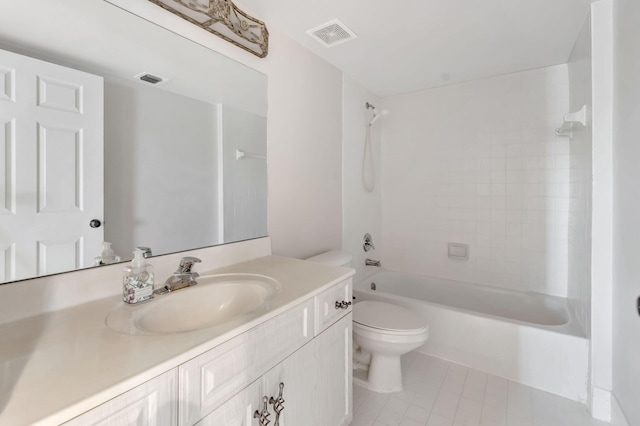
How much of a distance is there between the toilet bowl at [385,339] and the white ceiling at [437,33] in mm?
1780

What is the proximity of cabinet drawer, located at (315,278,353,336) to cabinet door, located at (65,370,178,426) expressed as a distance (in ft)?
1.83

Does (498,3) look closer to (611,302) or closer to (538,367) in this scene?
(611,302)

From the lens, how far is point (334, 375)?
118 centimetres

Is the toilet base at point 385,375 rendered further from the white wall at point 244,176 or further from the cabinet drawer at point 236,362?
the white wall at point 244,176

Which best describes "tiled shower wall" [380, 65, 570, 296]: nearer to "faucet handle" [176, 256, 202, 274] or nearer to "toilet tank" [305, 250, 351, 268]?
"toilet tank" [305, 250, 351, 268]

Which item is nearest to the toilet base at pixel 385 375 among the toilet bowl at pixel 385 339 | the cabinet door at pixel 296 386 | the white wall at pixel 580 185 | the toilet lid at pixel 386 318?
the toilet bowl at pixel 385 339

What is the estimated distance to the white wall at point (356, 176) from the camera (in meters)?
2.35

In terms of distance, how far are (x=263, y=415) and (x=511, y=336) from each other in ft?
5.53

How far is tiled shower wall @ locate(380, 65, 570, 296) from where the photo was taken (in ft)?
7.25

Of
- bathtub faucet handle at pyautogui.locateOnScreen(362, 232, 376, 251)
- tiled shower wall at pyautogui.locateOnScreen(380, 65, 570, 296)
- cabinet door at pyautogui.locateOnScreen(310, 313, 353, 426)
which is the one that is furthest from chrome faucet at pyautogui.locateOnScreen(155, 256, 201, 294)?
tiled shower wall at pyautogui.locateOnScreen(380, 65, 570, 296)

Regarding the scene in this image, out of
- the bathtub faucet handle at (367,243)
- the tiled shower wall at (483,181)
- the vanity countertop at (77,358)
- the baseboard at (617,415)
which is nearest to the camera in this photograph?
the vanity countertop at (77,358)

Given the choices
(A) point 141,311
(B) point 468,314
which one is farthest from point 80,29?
(B) point 468,314

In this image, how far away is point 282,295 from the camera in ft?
3.18

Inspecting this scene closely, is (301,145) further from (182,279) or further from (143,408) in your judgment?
(143,408)
